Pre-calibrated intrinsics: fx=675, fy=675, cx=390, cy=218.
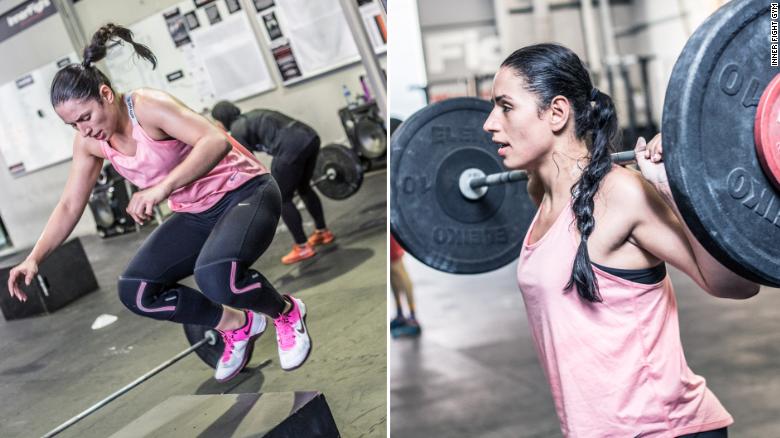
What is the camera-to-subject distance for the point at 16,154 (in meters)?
1.65

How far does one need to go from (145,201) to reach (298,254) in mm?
523

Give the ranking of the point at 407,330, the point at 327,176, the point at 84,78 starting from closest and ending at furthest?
the point at 84,78 → the point at 327,176 → the point at 407,330

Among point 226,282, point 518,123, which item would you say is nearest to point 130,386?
point 226,282

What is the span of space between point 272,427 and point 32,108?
3.05ft

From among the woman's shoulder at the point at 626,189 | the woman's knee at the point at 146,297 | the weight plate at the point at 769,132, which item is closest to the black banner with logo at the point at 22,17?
the woman's knee at the point at 146,297

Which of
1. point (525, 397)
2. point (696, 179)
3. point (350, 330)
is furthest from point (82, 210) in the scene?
point (525, 397)

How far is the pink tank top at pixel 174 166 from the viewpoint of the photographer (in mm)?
1509

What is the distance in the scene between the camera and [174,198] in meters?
1.56

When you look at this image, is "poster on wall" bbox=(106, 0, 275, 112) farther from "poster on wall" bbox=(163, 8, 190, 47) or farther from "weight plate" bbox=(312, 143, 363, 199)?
"weight plate" bbox=(312, 143, 363, 199)

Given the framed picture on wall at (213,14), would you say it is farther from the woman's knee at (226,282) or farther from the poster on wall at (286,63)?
the woman's knee at (226,282)

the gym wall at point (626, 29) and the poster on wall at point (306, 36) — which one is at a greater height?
the poster on wall at point (306, 36)

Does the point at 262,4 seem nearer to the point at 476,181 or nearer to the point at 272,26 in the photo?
the point at 272,26

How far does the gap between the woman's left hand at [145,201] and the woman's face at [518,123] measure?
30.2 inches

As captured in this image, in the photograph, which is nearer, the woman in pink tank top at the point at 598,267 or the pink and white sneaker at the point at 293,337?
the woman in pink tank top at the point at 598,267
